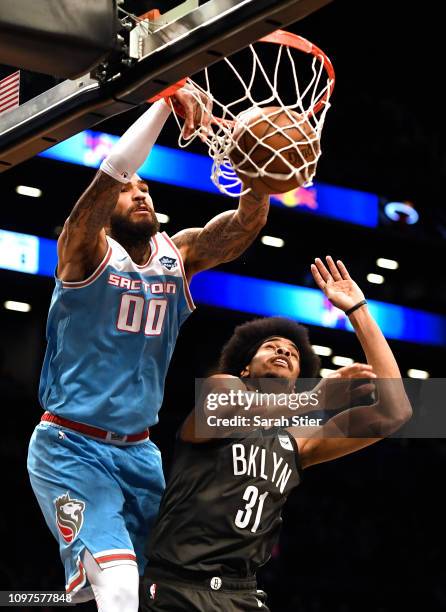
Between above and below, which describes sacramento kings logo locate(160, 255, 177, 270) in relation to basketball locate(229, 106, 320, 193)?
below

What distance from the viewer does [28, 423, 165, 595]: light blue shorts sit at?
4.36m

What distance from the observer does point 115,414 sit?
452cm

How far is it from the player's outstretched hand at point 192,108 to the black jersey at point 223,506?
1209 mm

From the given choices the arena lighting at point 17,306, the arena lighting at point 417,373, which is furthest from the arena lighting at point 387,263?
the arena lighting at point 17,306

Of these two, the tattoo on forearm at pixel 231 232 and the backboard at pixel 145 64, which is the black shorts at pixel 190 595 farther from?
the backboard at pixel 145 64

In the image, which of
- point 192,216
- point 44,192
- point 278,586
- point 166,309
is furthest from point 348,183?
point 166,309

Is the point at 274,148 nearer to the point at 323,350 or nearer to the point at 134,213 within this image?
the point at 134,213

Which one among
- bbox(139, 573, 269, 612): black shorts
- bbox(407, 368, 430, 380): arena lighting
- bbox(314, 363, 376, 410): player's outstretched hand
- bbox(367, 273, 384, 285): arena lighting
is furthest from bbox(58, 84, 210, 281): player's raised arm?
bbox(407, 368, 430, 380): arena lighting

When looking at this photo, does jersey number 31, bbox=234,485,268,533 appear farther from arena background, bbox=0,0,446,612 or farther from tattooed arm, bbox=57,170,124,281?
arena background, bbox=0,0,446,612

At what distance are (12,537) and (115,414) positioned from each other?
734cm

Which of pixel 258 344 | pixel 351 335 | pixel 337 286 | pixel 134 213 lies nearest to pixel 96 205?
pixel 134 213

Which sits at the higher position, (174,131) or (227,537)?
(174,131)

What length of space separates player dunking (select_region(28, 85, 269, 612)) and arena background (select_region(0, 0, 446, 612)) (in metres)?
5.84

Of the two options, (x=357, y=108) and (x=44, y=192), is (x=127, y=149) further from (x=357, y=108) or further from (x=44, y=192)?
→ (x=357, y=108)
